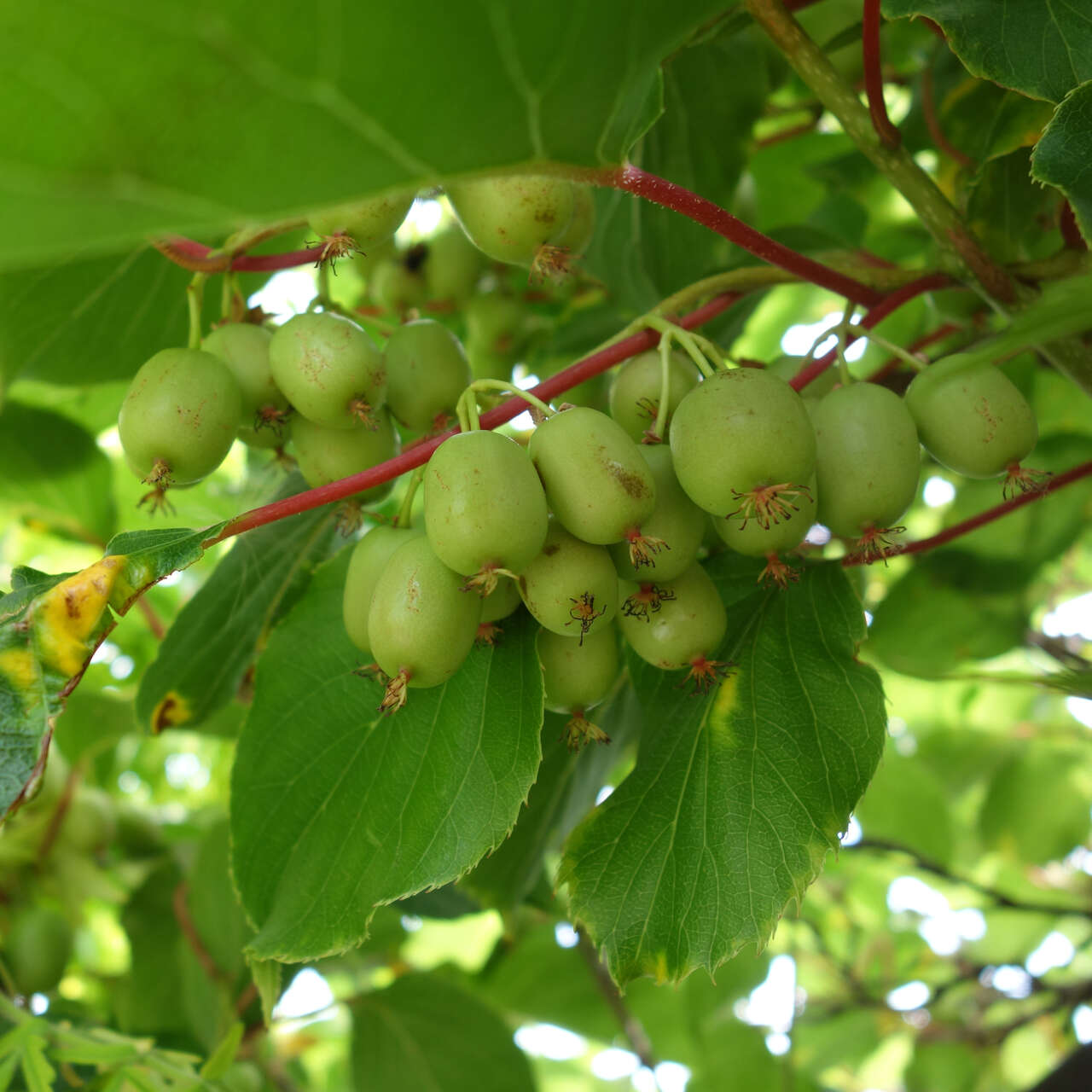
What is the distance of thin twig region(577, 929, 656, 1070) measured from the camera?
2.28 metres

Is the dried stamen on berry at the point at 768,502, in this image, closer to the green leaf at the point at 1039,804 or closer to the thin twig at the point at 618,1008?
the thin twig at the point at 618,1008

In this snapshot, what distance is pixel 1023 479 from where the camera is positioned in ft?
3.18

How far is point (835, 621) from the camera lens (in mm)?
1100


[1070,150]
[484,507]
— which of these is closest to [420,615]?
[484,507]

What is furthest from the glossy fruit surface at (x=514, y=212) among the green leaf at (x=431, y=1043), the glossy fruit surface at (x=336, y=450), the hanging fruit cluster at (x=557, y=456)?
the green leaf at (x=431, y=1043)

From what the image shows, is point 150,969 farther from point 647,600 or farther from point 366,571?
point 647,600

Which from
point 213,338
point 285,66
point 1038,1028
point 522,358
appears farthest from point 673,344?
point 1038,1028

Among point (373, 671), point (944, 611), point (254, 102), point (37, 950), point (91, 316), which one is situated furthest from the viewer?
point (944, 611)

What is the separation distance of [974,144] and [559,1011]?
6.37 ft

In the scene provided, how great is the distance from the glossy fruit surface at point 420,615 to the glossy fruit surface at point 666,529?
0.45 feet

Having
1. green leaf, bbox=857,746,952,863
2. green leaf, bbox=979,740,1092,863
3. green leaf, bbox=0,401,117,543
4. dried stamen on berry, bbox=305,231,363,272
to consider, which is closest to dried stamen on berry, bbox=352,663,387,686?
dried stamen on berry, bbox=305,231,363,272

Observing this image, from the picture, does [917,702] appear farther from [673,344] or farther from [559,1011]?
[673,344]

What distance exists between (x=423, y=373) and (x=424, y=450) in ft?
0.67

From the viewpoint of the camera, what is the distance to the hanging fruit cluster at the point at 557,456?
0.82 meters
